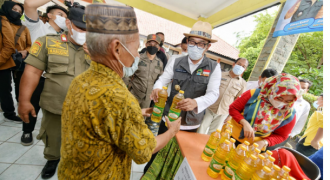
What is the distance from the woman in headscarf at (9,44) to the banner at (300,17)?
5461 mm

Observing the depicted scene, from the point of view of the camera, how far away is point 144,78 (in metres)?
3.27

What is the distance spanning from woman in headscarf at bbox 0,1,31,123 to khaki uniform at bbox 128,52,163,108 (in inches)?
88.5

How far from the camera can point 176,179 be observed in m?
1.30

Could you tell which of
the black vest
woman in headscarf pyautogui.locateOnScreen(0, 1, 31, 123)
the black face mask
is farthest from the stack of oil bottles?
woman in headscarf pyautogui.locateOnScreen(0, 1, 31, 123)

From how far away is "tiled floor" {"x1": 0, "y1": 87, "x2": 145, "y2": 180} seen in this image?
1.91m

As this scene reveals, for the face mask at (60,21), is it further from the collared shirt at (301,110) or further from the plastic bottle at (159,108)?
the collared shirt at (301,110)

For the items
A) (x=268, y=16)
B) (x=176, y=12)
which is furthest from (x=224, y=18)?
(x=268, y=16)

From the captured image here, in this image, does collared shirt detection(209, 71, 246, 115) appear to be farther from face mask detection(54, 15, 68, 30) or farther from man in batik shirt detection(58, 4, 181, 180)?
face mask detection(54, 15, 68, 30)

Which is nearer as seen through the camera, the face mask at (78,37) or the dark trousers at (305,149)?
the face mask at (78,37)

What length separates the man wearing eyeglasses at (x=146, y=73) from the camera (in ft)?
10.7

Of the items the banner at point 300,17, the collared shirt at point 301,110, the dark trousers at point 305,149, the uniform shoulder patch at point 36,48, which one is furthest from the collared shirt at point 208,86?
the dark trousers at point 305,149

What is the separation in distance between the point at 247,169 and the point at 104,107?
3.45 ft

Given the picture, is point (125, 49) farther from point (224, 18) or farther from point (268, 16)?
point (268, 16)

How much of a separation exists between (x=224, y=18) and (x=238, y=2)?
60 centimetres
